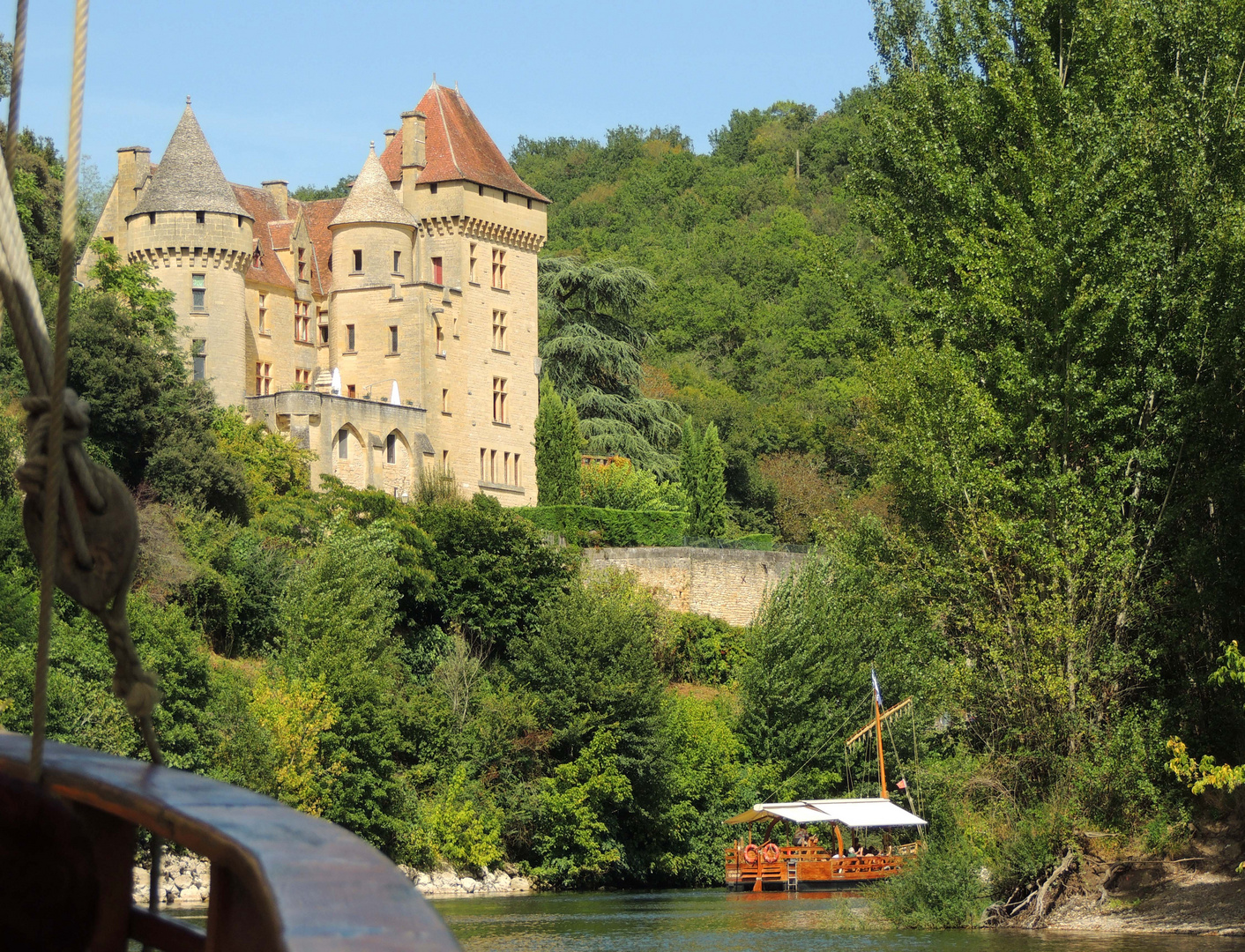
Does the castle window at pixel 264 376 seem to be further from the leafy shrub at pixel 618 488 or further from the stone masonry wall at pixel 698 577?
the stone masonry wall at pixel 698 577

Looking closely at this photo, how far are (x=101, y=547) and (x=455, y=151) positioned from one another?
50.6 meters

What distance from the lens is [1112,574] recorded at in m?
19.3

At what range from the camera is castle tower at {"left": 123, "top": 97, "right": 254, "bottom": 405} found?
45312mm

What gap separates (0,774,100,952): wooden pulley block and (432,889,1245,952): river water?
1505cm

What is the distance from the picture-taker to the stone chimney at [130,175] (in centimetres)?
4788

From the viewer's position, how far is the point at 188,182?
1820 inches

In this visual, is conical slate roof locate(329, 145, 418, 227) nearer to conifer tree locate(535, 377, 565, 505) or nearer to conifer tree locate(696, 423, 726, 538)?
conifer tree locate(535, 377, 565, 505)

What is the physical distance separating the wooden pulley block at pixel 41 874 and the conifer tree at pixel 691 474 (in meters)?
50.2

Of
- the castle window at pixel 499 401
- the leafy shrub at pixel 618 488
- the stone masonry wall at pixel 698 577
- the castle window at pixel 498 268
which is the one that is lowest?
the stone masonry wall at pixel 698 577

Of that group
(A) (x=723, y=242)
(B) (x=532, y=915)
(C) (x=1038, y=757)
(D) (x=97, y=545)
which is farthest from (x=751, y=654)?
(A) (x=723, y=242)

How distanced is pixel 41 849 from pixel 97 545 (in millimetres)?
531

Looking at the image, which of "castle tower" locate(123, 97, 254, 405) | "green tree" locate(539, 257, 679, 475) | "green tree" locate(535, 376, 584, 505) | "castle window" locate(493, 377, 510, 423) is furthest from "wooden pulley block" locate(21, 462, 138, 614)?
"green tree" locate(539, 257, 679, 475)

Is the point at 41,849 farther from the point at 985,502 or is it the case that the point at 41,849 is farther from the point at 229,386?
the point at 229,386

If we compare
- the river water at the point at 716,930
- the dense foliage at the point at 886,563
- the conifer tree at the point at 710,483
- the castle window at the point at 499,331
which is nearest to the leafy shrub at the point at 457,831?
the dense foliage at the point at 886,563
